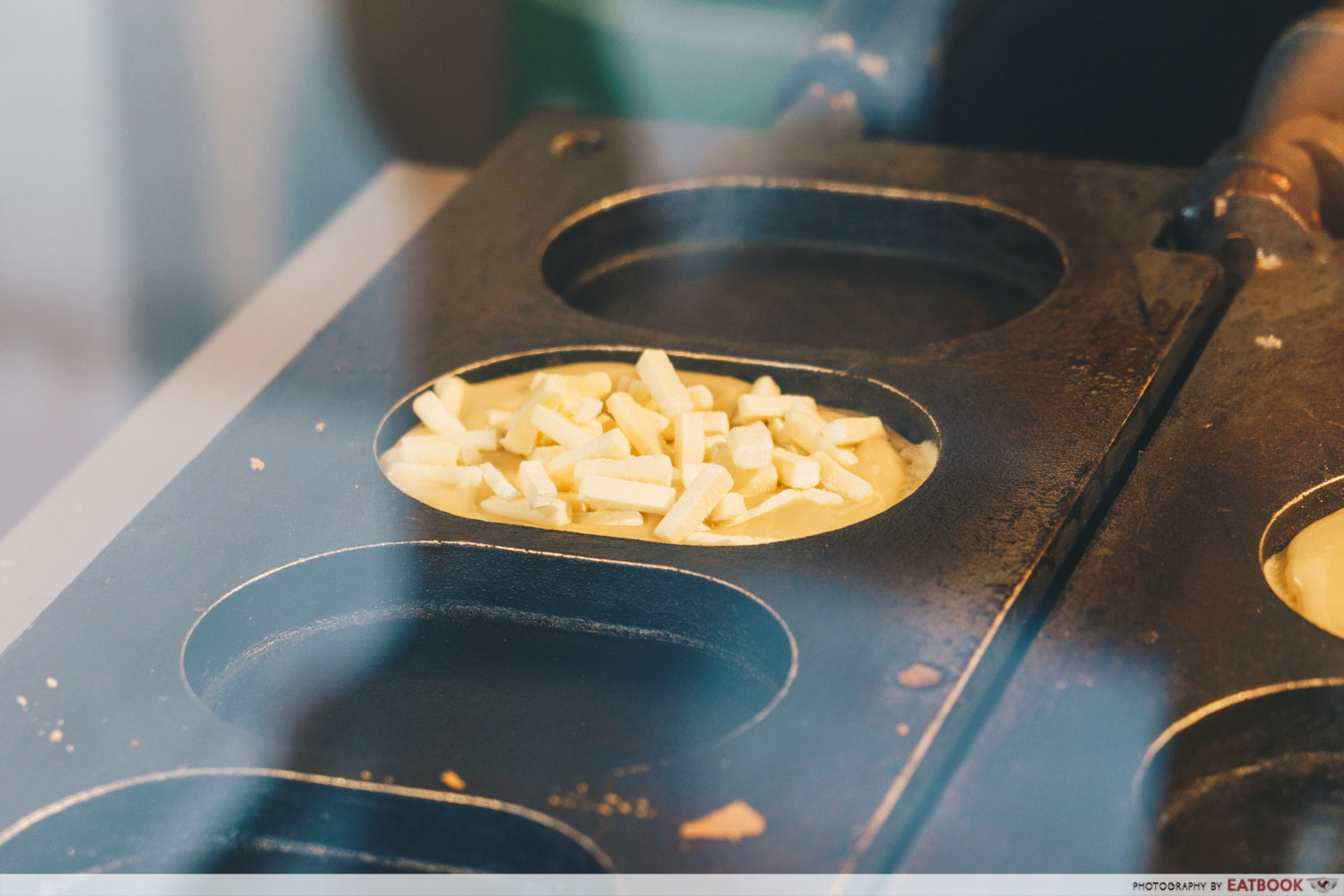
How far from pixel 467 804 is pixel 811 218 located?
1.15 meters

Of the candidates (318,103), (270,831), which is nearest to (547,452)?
(270,831)

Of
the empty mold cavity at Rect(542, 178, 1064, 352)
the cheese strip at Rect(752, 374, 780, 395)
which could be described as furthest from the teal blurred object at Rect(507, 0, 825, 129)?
the cheese strip at Rect(752, 374, 780, 395)

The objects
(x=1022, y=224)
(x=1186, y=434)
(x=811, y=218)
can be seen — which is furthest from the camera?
(x=811, y=218)

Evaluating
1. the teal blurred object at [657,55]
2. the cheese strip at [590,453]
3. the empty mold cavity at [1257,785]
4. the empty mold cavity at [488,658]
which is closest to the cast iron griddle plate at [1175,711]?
the empty mold cavity at [1257,785]

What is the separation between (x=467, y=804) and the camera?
0.91 meters

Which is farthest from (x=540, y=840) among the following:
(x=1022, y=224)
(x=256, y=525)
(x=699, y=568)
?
(x=1022, y=224)

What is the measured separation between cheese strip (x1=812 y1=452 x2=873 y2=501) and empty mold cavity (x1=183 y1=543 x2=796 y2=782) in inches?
7.8

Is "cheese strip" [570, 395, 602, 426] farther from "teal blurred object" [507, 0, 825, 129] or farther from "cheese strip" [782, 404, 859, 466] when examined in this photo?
"teal blurred object" [507, 0, 825, 129]

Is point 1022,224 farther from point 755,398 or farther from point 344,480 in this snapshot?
point 344,480

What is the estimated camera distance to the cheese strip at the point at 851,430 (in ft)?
4.26

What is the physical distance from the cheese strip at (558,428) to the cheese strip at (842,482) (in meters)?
0.23

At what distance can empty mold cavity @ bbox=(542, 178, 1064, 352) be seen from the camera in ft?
5.52

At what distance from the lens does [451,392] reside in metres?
1.40

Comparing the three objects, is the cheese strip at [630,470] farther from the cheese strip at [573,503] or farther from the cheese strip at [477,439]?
the cheese strip at [477,439]
